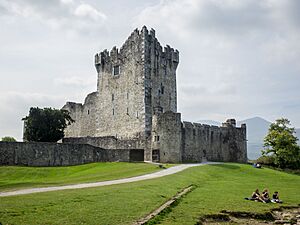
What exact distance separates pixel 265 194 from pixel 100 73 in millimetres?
46943

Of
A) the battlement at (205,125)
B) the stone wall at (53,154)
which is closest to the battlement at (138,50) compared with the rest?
the battlement at (205,125)

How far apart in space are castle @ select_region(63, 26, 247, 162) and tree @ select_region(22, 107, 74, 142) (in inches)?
149

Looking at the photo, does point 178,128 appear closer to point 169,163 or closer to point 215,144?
point 169,163

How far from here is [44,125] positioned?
57781 millimetres

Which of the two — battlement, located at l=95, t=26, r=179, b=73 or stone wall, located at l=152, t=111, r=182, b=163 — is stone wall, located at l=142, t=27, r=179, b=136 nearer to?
battlement, located at l=95, t=26, r=179, b=73

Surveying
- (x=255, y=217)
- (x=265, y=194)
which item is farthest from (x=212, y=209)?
(x=265, y=194)

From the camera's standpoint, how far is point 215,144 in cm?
6025

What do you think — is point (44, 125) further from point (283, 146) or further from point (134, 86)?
point (283, 146)

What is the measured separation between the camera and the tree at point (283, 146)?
59562 mm

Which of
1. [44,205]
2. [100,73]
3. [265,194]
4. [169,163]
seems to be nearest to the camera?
[44,205]

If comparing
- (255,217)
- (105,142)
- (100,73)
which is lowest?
(255,217)

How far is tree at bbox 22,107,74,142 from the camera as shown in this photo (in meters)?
57.6

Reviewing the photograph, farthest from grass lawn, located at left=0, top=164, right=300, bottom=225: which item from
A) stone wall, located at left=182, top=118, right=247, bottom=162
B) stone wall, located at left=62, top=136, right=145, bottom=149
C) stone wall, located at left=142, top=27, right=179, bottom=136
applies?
stone wall, located at left=142, top=27, right=179, bottom=136

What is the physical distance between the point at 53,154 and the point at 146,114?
51.1 ft
